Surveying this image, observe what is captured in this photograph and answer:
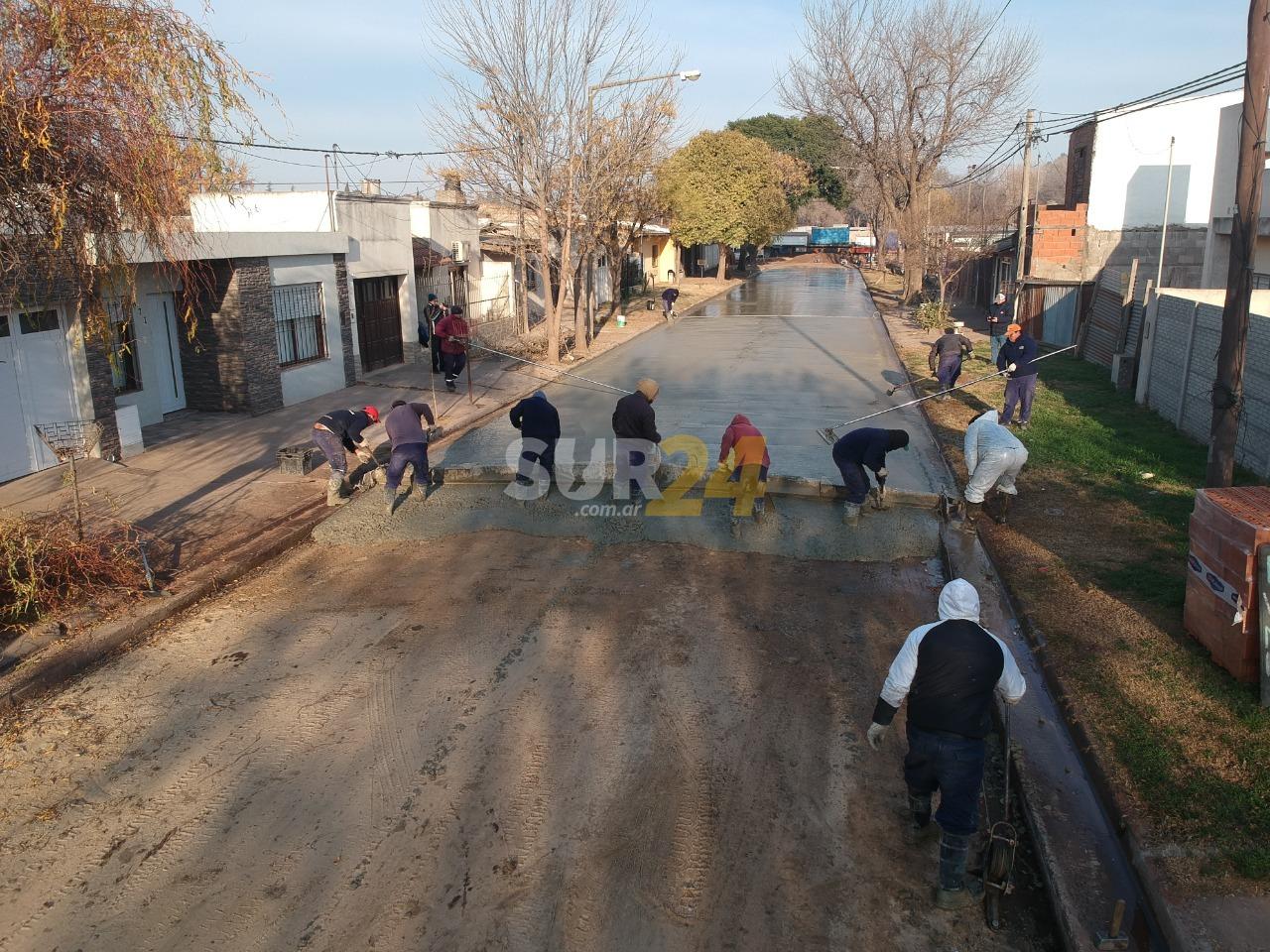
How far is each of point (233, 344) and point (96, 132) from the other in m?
8.41

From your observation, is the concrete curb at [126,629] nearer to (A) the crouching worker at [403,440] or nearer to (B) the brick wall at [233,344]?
(A) the crouching worker at [403,440]

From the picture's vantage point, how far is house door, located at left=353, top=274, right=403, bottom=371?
19.6 meters

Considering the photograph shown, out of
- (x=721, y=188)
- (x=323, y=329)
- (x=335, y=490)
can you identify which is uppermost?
(x=721, y=188)

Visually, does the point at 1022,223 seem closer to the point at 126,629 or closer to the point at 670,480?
the point at 670,480

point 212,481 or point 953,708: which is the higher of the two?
point 953,708

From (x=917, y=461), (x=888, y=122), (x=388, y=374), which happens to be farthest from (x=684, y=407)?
(x=888, y=122)

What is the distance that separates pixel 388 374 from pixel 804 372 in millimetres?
8743

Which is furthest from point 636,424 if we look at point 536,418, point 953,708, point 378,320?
point 378,320

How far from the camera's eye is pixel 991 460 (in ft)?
31.8

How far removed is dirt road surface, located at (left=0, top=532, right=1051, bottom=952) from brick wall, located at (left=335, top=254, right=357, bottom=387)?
34.9 ft

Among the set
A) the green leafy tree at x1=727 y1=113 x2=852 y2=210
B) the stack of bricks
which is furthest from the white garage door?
the green leafy tree at x1=727 y1=113 x2=852 y2=210

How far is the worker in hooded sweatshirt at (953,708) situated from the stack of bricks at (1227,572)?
2260mm

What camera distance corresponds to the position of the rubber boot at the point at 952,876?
4430 millimetres

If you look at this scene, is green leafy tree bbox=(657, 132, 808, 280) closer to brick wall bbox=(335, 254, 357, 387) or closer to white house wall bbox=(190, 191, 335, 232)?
white house wall bbox=(190, 191, 335, 232)
